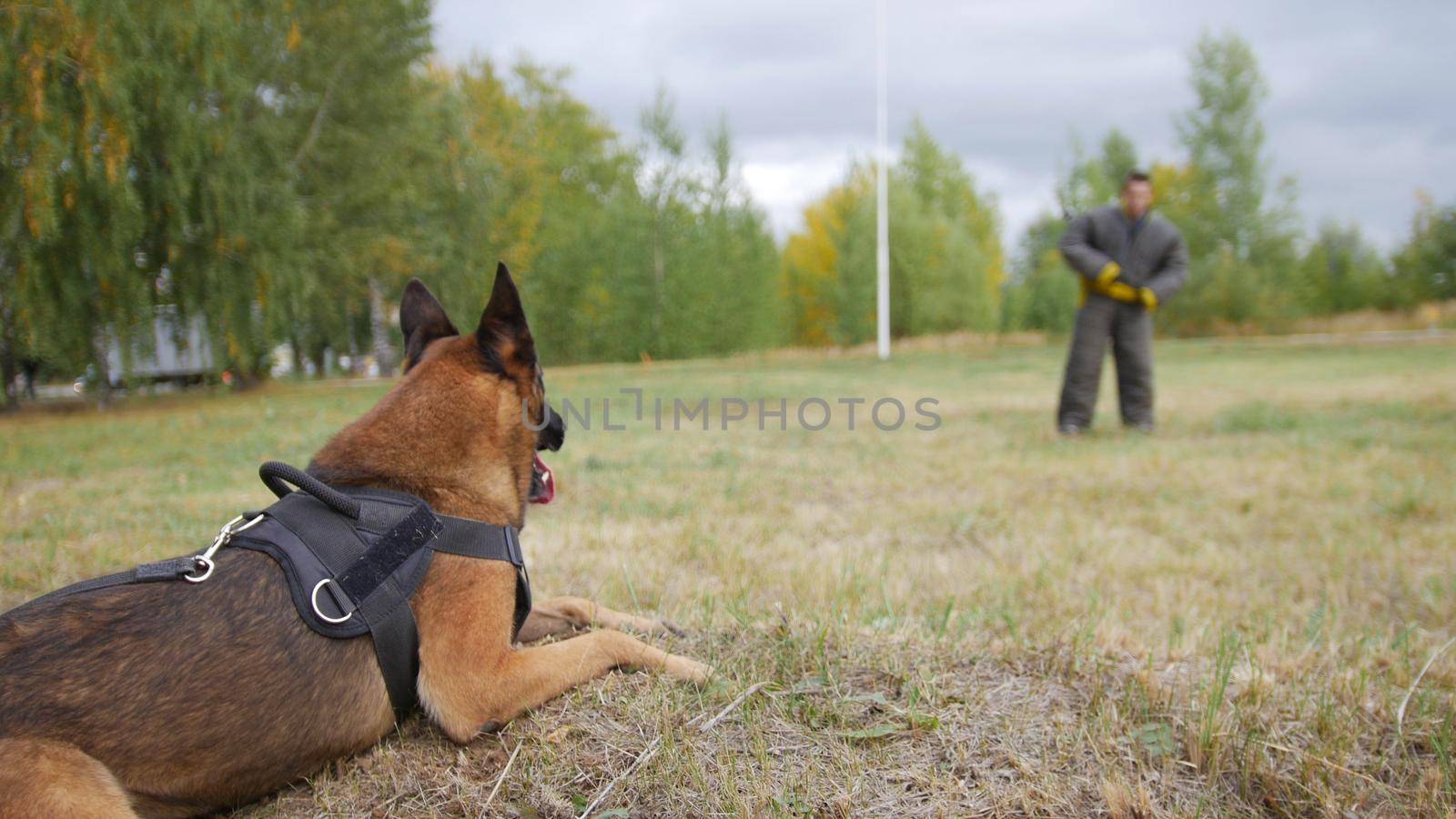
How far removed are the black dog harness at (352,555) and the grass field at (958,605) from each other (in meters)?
0.42

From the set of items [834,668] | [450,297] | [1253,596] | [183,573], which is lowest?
[1253,596]

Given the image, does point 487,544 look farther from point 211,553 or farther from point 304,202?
point 304,202

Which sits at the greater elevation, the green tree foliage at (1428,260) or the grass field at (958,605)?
the green tree foliage at (1428,260)

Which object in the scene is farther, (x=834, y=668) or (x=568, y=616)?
(x=568, y=616)

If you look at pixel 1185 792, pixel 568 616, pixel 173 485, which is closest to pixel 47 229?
pixel 173 485

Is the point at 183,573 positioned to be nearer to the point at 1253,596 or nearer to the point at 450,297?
the point at 1253,596

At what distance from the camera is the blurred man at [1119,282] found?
8.18 meters

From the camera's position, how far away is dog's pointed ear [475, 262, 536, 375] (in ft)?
7.54

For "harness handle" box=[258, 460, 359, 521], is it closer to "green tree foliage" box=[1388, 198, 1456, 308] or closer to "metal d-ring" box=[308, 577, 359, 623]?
"metal d-ring" box=[308, 577, 359, 623]

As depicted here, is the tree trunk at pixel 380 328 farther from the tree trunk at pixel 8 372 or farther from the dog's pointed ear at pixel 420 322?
the dog's pointed ear at pixel 420 322

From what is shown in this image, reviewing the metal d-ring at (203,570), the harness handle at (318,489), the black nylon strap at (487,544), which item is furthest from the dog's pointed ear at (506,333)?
the metal d-ring at (203,570)

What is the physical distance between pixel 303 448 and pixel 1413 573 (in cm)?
951

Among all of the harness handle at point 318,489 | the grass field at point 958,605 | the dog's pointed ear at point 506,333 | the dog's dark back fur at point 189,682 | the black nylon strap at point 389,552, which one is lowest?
the grass field at point 958,605

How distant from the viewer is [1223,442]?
8.15 meters
